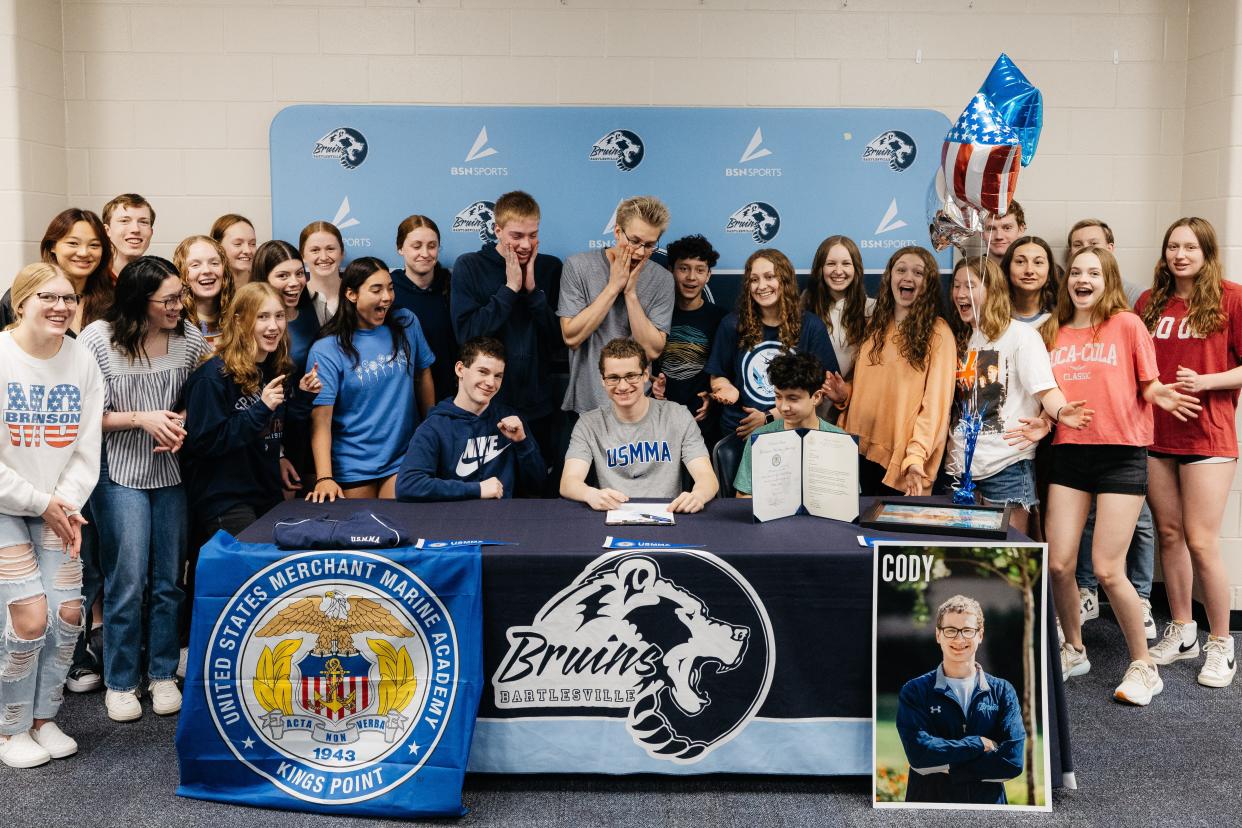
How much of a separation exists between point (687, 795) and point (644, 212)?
6.39 ft

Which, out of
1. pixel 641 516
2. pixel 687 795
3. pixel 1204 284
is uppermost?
pixel 1204 284

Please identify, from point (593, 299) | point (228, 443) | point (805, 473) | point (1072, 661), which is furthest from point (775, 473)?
point (228, 443)

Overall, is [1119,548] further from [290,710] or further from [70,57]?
[70,57]

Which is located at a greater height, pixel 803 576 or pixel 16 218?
pixel 16 218

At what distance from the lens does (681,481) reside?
11.9ft

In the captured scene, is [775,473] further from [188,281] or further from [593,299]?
[188,281]

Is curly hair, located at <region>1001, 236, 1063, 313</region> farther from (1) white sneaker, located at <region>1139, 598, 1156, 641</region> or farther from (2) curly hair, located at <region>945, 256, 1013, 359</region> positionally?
(1) white sneaker, located at <region>1139, 598, 1156, 641</region>

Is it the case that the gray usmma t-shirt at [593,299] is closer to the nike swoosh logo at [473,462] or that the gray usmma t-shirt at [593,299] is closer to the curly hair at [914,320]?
the nike swoosh logo at [473,462]

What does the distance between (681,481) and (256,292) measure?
4.93ft

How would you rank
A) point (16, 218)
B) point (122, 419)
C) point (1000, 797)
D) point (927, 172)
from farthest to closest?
1. point (927, 172)
2. point (16, 218)
3. point (122, 419)
4. point (1000, 797)

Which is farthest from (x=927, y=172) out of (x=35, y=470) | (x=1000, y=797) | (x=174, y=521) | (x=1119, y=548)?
(x=35, y=470)

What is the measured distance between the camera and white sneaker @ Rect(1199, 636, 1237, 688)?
356cm

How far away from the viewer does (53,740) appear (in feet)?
9.82

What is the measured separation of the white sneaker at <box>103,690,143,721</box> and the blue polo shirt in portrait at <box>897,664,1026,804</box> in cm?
223
